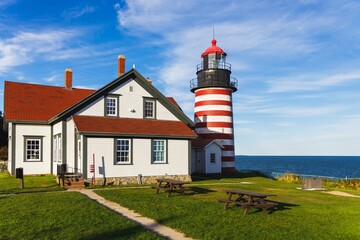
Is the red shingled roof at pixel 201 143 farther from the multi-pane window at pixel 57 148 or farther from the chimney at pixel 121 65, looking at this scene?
the multi-pane window at pixel 57 148

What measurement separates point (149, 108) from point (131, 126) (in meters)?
2.32

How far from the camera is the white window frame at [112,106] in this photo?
2186 cm

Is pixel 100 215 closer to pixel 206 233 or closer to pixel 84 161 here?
pixel 206 233

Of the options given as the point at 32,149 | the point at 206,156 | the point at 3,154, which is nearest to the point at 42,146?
the point at 32,149

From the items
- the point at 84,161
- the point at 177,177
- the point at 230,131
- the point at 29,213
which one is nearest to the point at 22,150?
the point at 84,161

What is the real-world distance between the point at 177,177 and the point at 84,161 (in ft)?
19.6

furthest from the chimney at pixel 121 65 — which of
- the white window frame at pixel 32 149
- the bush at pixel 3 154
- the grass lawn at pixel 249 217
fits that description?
the bush at pixel 3 154

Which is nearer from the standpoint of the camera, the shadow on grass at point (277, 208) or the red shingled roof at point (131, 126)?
the shadow on grass at point (277, 208)

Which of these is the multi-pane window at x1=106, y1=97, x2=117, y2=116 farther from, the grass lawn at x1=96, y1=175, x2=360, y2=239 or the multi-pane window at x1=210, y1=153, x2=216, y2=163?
the multi-pane window at x1=210, y1=153, x2=216, y2=163

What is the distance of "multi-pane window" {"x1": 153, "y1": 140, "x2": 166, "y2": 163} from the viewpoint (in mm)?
21750

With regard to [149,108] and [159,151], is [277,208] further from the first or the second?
[149,108]

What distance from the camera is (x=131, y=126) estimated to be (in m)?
21.4

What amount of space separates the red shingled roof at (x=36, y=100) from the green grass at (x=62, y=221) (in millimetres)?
A: 11670

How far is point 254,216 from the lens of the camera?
36.7ft
